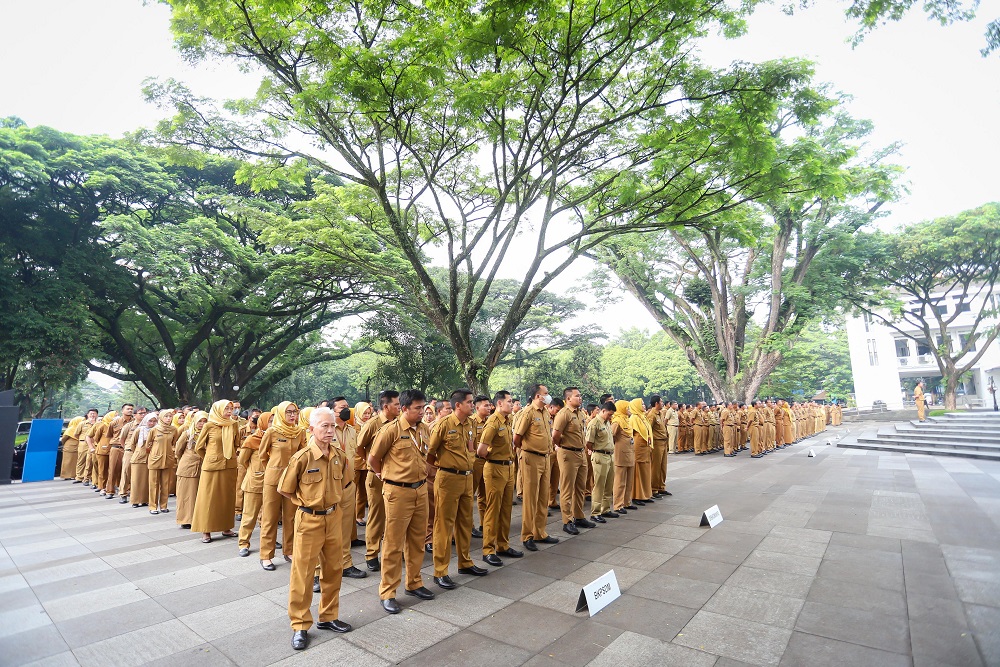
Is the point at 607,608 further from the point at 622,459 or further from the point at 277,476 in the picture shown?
the point at 622,459

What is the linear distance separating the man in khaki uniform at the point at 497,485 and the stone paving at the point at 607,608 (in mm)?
259

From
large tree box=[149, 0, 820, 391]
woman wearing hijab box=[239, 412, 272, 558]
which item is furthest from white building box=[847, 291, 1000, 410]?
woman wearing hijab box=[239, 412, 272, 558]

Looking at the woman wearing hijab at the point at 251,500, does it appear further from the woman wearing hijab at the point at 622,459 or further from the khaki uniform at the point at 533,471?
the woman wearing hijab at the point at 622,459

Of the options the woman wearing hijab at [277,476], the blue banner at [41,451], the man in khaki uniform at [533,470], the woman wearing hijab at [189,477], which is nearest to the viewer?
the woman wearing hijab at [277,476]

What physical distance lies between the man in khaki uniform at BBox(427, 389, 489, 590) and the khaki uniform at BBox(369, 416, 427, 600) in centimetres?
32

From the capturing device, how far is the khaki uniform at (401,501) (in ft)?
14.2

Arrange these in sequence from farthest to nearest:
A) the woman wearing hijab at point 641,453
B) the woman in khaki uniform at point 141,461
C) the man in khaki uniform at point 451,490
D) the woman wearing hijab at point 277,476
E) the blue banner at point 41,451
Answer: the blue banner at point 41,451
the woman in khaki uniform at point 141,461
the woman wearing hijab at point 641,453
the woman wearing hijab at point 277,476
the man in khaki uniform at point 451,490

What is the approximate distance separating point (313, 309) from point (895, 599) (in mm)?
19899

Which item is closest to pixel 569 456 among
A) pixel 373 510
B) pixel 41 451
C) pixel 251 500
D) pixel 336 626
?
pixel 373 510

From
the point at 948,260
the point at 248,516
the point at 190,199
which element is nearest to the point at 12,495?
the point at 248,516

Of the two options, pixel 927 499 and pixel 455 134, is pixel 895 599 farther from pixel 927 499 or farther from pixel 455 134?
pixel 455 134

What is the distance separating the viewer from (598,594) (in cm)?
420

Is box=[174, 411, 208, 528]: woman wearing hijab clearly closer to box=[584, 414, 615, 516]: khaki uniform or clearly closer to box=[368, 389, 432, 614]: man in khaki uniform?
box=[368, 389, 432, 614]: man in khaki uniform

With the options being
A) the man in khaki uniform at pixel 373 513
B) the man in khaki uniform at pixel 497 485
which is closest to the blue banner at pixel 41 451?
the man in khaki uniform at pixel 373 513
